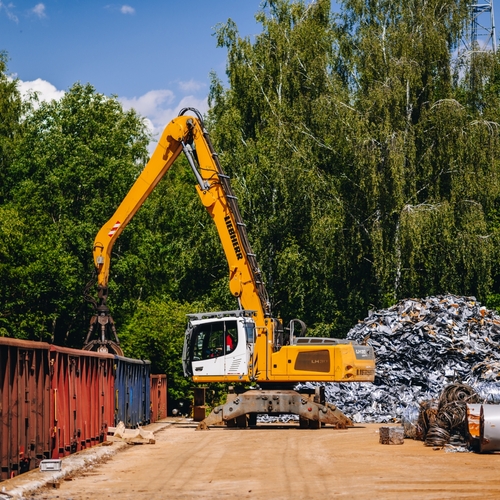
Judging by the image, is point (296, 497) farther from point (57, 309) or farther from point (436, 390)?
point (57, 309)

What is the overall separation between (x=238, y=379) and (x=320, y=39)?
20.3 metres

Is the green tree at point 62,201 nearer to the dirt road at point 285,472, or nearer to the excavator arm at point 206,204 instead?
the excavator arm at point 206,204

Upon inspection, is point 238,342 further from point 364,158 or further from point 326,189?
point 326,189

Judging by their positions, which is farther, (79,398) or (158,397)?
(158,397)

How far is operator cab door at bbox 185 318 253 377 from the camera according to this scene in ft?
87.0

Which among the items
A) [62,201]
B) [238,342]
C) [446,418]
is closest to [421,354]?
[238,342]

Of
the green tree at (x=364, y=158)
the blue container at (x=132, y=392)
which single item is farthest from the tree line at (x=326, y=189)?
the blue container at (x=132, y=392)

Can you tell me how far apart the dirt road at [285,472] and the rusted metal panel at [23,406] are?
72cm

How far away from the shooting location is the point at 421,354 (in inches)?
1242

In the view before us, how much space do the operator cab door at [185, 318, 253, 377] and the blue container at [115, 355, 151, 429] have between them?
5.17 ft

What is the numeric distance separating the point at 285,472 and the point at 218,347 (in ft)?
40.9

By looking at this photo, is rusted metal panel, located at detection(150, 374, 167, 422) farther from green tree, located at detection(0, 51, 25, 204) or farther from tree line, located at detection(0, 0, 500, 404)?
green tree, located at detection(0, 51, 25, 204)

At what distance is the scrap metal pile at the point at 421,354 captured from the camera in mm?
30469

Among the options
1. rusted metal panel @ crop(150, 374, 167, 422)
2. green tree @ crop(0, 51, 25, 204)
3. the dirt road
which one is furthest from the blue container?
green tree @ crop(0, 51, 25, 204)
